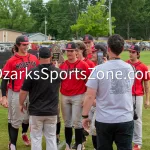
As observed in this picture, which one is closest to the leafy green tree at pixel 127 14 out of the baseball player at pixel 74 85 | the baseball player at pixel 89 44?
the baseball player at pixel 89 44

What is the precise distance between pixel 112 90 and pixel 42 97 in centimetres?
143

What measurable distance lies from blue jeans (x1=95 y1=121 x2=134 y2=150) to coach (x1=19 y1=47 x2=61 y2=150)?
1215mm

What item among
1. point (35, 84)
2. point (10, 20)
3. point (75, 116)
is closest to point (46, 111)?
point (35, 84)

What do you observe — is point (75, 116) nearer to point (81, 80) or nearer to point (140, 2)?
point (81, 80)

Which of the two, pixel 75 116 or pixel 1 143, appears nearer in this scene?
pixel 75 116

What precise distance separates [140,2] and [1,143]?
7586 centimetres

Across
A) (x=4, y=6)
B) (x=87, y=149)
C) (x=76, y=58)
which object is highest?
(x=4, y=6)

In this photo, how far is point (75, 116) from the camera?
6367mm

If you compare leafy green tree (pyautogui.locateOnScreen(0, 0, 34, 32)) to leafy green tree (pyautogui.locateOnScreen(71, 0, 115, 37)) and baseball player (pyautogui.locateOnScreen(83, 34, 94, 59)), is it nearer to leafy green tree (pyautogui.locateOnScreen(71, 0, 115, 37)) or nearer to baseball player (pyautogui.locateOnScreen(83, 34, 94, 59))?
leafy green tree (pyautogui.locateOnScreen(71, 0, 115, 37))

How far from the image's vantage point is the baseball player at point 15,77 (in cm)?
628

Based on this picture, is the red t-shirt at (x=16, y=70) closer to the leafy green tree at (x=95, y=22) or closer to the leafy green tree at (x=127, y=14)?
the leafy green tree at (x=95, y=22)

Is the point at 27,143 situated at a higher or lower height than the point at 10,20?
lower

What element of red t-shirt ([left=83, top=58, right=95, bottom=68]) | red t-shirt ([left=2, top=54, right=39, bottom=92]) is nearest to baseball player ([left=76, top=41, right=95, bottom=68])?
red t-shirt ([left=83, top=58, right=95, bottom=68])

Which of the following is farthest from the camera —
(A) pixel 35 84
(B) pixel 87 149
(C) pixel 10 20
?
(C) pixel 10 20
